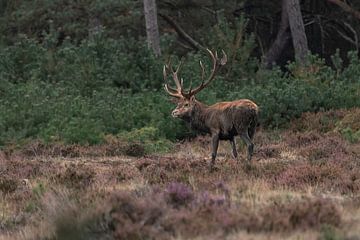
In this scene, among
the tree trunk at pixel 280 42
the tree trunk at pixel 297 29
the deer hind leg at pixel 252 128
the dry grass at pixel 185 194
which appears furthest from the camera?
the tree trunk at pixel 280 42

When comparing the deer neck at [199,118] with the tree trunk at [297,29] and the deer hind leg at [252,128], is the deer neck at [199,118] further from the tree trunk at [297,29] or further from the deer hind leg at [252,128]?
the tree trunk at [297,29]

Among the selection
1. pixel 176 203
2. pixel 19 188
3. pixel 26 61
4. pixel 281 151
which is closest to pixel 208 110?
pixel 281 151

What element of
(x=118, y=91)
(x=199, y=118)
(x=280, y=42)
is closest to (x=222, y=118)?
(x=199, y=118)

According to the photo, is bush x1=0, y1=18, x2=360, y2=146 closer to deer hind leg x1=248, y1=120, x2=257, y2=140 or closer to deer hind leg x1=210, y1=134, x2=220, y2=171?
deer hind leg x1=210, y1=134, x2=220, y2=171

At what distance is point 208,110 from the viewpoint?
13.7m

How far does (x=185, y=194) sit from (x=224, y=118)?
4.19 metres

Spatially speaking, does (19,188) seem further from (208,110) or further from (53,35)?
(53,35)

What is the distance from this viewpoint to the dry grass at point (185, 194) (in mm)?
8133

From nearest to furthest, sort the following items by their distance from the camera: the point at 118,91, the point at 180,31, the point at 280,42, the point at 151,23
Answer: the point at 118,91 → the point at 151,23 → the point at 280,42 → the point at 180,31

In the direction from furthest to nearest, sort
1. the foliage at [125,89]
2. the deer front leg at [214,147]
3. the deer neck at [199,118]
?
the foliage at [125,89]
the deer neck at [199,118]
the deer front leg at [214,147]

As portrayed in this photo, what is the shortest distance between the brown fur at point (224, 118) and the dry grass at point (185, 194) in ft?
1.64

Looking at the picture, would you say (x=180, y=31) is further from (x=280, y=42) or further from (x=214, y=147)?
(x=214, y=147)

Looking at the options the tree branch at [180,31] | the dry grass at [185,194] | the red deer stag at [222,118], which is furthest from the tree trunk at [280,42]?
the red deer stag at [222,118]

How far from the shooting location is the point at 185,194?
30.0 feet
